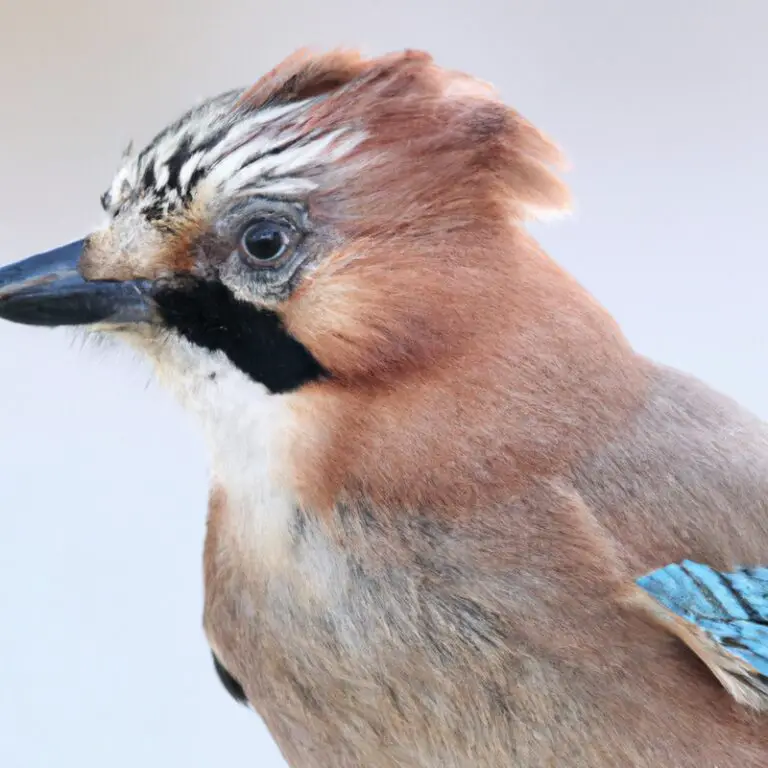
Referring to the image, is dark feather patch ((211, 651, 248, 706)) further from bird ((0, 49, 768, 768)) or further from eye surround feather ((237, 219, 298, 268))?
eye surround feather ((237, 219, 298, 268))

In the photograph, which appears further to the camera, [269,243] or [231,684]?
[231,684]

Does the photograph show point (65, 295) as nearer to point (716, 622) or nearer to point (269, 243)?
point (269, 243)

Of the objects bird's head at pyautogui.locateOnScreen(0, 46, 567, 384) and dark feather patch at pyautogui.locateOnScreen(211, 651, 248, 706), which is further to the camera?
dark feather patch at pyautogui.locateOnScreen(211, 651, 248, 706)

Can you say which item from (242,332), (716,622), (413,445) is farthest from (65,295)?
(716,622)

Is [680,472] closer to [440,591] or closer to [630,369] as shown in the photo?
[630,369]

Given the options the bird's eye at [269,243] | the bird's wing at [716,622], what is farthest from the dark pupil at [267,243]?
the bird's wing at [716,622]

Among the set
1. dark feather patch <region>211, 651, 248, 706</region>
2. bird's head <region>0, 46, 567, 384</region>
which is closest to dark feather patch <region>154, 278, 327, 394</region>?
bird's head <region>0, 46, 567, 384</region>

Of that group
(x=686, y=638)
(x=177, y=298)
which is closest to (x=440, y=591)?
(x=686, y=638)

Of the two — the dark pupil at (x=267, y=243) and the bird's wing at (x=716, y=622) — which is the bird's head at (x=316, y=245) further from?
the bird's wing at (x=716, y=622)
